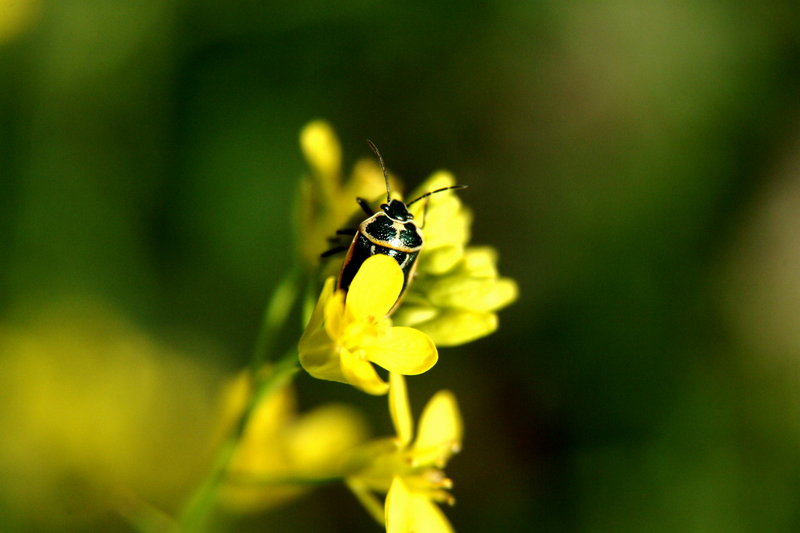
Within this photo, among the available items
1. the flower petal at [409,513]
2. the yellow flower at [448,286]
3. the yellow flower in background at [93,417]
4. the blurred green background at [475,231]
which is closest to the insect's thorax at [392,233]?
the yellow flower at [448,286]

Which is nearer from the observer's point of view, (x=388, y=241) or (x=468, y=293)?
(x=388, y=241)

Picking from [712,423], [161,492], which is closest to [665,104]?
[712,423]

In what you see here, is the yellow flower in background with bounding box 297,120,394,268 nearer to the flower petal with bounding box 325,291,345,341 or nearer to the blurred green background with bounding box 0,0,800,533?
the flower petal with bounding box 325,291,345,341

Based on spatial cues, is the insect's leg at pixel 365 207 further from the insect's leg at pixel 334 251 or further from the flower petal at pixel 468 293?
the flower petal at pixel 468 293

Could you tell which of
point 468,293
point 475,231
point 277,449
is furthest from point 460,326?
point 475,231

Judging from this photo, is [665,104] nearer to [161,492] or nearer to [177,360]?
[177,360]

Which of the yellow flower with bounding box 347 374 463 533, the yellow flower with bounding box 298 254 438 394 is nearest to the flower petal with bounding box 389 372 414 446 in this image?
the yellow flower with bounding box 347 374 463 533

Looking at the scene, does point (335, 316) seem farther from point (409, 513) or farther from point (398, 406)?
point (409, 513)
